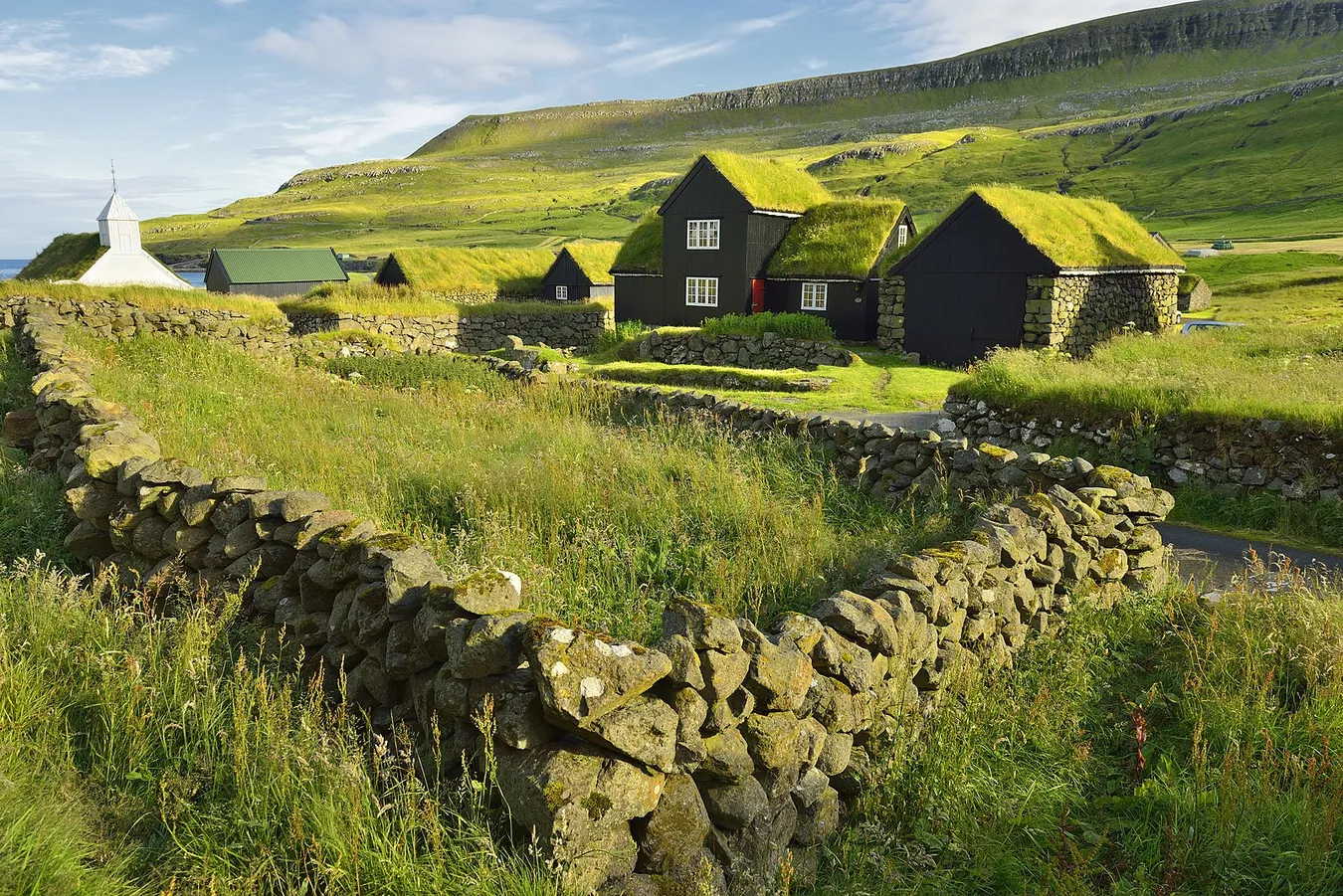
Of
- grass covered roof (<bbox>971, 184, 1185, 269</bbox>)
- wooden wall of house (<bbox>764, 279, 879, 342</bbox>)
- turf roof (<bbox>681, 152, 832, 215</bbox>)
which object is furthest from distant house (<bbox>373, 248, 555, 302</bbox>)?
grass covered roof (<bbox>971, 184, 1185, 269</bbox>)

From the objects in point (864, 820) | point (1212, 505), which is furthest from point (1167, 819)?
point (1212, 505)

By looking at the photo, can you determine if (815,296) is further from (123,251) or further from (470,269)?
(123,251)

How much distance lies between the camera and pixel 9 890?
2867mm

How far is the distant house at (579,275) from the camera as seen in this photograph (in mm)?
51500

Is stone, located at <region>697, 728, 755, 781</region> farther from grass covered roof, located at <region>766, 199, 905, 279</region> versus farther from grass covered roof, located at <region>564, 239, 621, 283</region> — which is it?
grass covered roof, located at <region>564, 239, 621, 283</region>

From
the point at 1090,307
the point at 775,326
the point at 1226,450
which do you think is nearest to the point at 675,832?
the point at 1226,450

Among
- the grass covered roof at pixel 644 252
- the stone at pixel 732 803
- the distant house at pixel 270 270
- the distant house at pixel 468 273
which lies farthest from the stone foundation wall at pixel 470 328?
the stone at pixel 732 803

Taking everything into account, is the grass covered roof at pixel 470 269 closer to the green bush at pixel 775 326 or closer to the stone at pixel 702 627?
the green bush at pixel 775 326

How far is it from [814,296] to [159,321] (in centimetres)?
2580

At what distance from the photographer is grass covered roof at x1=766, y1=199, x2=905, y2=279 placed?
3541 centimetres

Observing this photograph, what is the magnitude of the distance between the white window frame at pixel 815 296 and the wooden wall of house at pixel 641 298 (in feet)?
25.4

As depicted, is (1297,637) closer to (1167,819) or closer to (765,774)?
(1167,819)

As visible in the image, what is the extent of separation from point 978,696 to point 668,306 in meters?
36.9

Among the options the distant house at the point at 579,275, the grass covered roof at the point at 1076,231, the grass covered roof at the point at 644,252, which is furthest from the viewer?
the distant house at the point at 579,275
